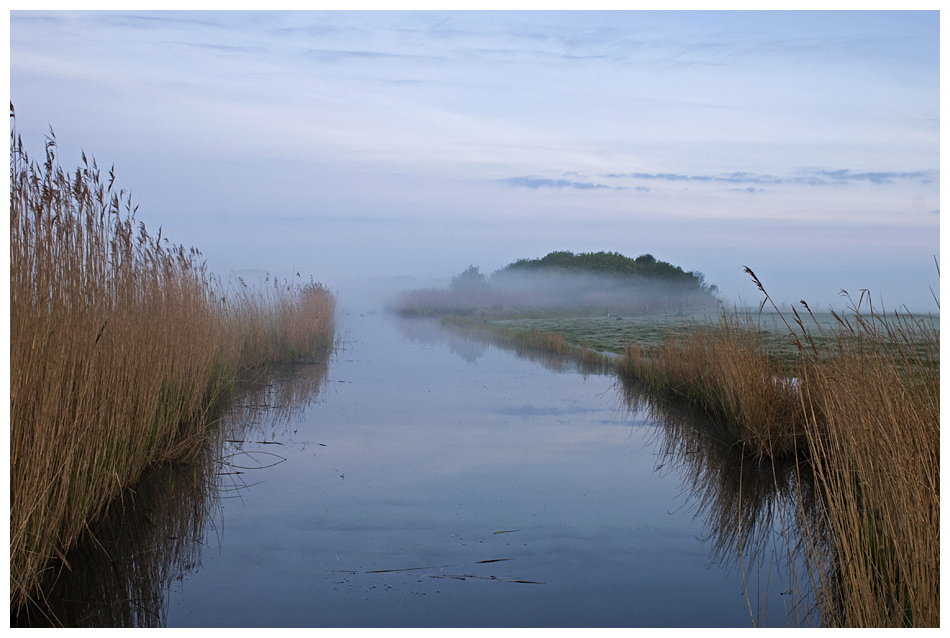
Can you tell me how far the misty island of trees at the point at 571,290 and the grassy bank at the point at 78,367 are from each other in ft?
72.4

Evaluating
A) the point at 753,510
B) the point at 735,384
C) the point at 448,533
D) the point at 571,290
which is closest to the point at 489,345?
the point at 735,384

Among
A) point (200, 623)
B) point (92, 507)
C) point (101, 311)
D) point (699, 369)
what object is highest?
point (101, 311)

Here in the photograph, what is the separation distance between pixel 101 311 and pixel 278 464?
5.41 feet

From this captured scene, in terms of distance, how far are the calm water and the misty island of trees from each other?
21.1 m

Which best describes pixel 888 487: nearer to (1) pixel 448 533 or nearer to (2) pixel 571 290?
(1) pixel 448 533

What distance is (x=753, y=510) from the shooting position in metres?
3.63

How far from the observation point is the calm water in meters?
2.57

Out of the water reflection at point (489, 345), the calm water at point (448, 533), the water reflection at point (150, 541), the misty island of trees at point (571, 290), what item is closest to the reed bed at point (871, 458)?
the calm water at point (448, 533)

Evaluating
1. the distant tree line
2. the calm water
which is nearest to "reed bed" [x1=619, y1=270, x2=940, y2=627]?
the calm water

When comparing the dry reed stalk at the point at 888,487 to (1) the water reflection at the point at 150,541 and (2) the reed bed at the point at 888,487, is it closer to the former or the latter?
(2) the reed bed at the point at 888,487

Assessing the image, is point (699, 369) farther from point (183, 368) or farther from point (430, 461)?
point (183, 368)

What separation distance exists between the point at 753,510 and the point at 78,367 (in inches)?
126
